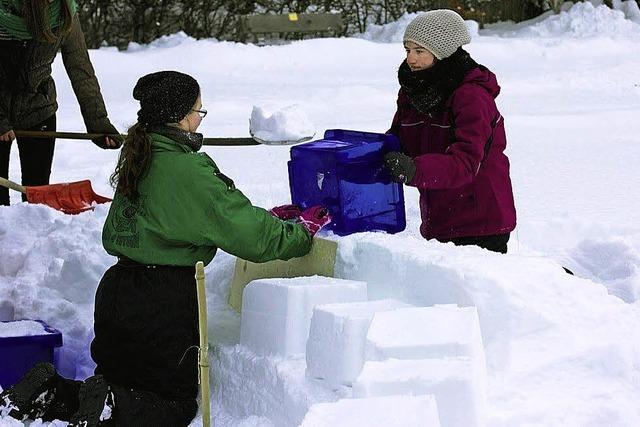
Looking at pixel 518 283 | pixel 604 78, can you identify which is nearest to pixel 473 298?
pixel 518 283

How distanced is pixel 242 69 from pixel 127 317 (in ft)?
30.2

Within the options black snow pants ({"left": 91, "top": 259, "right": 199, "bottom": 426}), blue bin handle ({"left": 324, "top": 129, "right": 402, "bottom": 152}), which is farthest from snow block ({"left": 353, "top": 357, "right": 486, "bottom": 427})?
blue bin handle ({"left": 324, "top": 129, "right": 402, "bottom": 152})

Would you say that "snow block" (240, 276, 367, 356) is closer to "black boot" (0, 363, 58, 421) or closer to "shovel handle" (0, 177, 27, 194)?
"black boot" (0, 363, 58, 421)

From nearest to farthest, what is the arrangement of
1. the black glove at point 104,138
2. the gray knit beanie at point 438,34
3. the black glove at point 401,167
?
the black glove at point 401,167, the gray knit beanie at point 438,34, the black glove at point 104,138

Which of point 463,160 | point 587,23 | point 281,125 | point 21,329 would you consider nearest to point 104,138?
point 281,125

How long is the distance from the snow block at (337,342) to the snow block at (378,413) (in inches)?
17.8

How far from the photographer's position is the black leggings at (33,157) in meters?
5.10

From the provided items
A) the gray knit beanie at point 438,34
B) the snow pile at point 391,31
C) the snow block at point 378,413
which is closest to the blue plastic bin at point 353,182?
the gray knit beanie at point 438,34

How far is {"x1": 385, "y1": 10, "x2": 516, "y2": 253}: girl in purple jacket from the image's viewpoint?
3580 mm

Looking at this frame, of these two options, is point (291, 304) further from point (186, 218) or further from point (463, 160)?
point (463, 160)

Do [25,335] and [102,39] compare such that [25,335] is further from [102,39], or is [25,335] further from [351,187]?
[102,39]

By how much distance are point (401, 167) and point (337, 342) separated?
859 millimetres

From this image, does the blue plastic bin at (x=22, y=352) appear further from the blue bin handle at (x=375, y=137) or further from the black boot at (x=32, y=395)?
the blue bin handle at (x=375, y=137)

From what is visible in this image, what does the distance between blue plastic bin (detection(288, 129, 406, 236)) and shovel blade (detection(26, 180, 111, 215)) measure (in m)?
1.92
